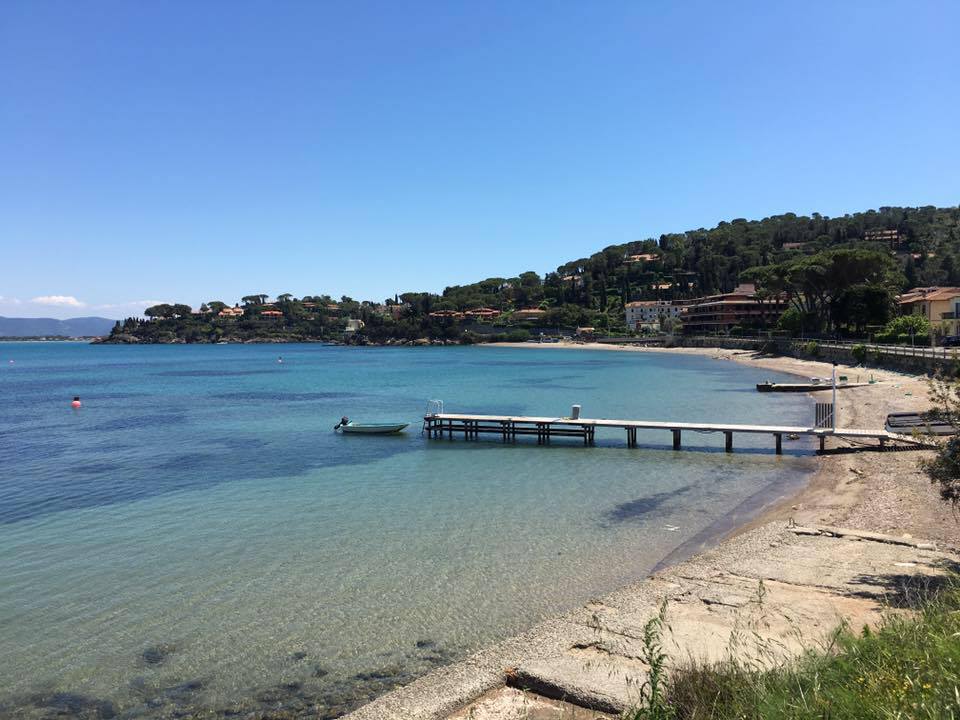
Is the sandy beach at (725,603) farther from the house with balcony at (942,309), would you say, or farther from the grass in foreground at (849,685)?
the house with balcony at (942,309)

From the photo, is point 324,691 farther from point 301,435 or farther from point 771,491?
point 301,435

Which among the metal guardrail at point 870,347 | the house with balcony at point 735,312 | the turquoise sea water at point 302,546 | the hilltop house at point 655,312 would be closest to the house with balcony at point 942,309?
the metal guardrail at point 870,347

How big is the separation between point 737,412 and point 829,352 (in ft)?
154

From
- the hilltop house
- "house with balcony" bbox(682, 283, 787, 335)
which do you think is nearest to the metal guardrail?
"house with balcony" bbox(682, 283, 787, 335)

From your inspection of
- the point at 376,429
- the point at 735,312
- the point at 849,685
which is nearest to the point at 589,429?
the point at 376,429

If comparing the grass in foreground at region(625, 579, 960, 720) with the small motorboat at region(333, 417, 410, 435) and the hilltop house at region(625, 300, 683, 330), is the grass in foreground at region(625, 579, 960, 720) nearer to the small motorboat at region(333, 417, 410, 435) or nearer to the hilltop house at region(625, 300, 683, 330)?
the small motorboat at region(333, 417, 410, 435)

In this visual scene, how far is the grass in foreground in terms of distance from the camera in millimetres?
4847

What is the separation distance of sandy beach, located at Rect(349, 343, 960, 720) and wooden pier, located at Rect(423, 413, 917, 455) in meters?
8.24

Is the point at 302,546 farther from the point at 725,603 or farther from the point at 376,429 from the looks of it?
the point at 376,429

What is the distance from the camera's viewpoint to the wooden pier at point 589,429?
30297mm

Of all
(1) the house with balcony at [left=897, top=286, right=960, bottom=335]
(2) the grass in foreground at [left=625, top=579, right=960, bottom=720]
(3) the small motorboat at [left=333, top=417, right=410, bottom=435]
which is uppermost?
(1) the house with balcony at [left=897, top=286, right=960, bottom=335]

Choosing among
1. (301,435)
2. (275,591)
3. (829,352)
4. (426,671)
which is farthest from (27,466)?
(829,352)

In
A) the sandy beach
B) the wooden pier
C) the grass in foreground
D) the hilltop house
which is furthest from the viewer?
the hilltop house

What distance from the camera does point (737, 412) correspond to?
4472 cm
